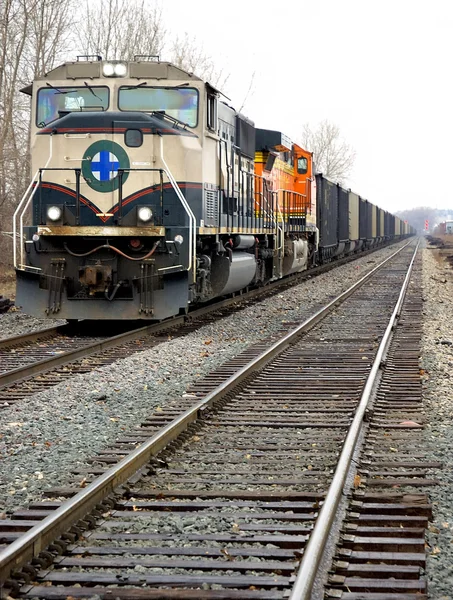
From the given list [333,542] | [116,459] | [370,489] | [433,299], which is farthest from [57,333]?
[433,299]

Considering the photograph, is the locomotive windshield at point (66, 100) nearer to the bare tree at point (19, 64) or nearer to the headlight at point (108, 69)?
the headlight at point (108, 69)

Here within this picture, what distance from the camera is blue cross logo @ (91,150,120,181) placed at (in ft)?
36.8

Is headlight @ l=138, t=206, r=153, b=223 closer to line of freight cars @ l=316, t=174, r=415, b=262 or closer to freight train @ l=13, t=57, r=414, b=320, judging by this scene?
freight train @ l=13, t=57, r=414, b=320

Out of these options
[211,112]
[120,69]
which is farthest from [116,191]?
[211,112]

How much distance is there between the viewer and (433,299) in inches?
719

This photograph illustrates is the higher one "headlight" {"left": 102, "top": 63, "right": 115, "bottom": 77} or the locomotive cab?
→ "headlight" {"left": 102, "top": 63, "right": 115, "bottom": 77}

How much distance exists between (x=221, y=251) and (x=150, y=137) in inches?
101

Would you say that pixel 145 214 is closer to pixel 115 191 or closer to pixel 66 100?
pixel 115 191

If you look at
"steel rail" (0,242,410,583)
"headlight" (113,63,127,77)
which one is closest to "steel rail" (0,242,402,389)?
"steel rail" (0,242,410,583)

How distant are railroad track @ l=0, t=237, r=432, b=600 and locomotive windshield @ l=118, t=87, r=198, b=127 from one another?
5196 millimetres

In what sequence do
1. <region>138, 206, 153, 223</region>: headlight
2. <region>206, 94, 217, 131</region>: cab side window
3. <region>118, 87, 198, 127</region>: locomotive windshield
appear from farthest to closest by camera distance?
1. <region>206, 94, 217, 131</region>: cab side window
2. <region>118, 87, 198, 127</region>: locomotive windshield
3. <region>138, 206, 153, 223</region>: headlight

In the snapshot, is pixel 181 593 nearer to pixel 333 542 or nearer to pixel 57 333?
pixel 333 542

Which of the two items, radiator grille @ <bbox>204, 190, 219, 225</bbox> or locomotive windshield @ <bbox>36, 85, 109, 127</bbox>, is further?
radiator grille @ <bbox>204, 190, 219, 225</bbox>

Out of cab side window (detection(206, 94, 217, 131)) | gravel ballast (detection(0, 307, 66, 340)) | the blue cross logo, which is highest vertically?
cab side window (detection(206, 94, 217, 131))
